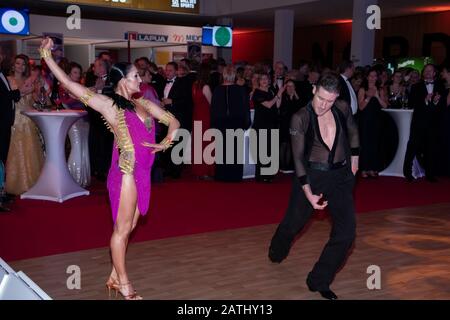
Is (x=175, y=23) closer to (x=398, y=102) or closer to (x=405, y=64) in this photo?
(x=405, y=64)

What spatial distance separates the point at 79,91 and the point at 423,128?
6.24 metres

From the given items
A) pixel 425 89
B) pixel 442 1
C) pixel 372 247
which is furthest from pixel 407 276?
pixel 442 1

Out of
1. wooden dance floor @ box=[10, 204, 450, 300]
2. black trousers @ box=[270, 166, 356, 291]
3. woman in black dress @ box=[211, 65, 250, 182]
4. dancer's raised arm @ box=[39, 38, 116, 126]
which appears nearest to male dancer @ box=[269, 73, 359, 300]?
black trousers @ box=[270, 166, 356, 291]

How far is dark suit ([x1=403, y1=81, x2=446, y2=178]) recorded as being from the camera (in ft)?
26.6

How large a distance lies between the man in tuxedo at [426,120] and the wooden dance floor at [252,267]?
2.82 m

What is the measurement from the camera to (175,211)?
19.8 ft

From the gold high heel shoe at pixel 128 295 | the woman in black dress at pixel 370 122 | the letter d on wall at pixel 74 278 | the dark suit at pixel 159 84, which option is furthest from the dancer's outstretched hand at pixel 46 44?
the woman in black dress at pixel 370 122

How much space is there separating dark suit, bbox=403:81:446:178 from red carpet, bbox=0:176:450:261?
342mm

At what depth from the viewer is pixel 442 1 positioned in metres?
13.0

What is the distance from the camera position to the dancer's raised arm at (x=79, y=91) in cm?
310

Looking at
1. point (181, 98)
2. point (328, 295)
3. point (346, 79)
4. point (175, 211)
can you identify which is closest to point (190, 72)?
point (181, 98)

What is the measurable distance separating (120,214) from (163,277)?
840mm

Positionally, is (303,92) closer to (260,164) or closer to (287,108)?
(287,108)

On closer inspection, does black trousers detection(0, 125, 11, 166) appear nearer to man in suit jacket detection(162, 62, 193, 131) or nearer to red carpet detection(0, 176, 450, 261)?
red carpet detection(0, 176, 450, 261)
